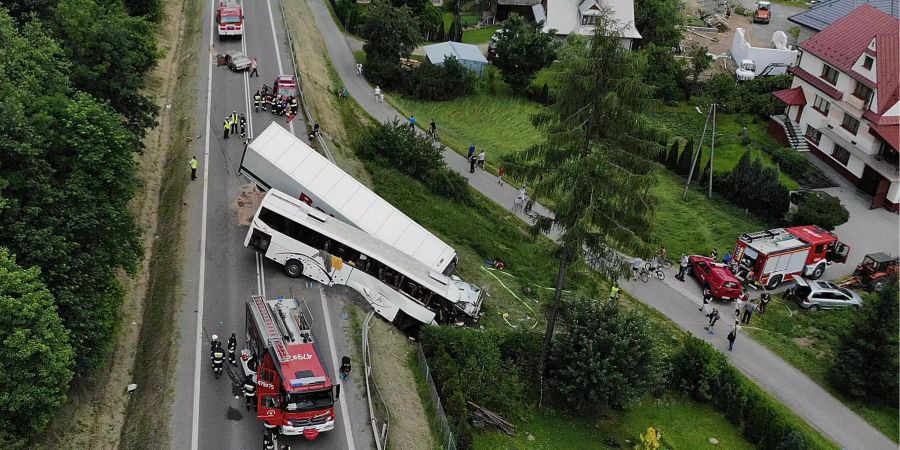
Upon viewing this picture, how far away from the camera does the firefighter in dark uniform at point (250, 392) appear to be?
30062mm

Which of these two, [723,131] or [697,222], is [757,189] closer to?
[697,222]

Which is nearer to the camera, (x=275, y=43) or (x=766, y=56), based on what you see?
(x=275, y=43)

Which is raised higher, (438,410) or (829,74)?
(829,74)

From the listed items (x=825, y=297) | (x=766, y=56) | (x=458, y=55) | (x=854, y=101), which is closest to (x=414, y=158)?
(x=458, y=55)

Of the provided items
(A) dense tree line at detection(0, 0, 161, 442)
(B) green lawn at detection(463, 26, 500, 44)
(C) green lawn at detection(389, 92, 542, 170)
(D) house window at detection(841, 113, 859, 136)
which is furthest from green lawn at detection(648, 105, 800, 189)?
(A) dense tree line at detection(0, 0, 161, 442)

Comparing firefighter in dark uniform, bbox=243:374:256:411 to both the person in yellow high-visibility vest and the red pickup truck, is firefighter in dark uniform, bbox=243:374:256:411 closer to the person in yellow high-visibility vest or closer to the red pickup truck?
the person in yellow high-visibility vest

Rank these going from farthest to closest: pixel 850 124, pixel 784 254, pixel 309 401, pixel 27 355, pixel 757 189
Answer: pixel 850 124 < pixel 757 189 < pixel 784 254 < pixel 309 401 < pixel 27 355

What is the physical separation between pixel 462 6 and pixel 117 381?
6671 cm

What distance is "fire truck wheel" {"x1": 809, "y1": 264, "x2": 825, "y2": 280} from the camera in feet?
166

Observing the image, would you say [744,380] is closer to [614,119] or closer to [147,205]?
[614,119]

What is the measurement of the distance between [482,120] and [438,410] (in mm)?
39393

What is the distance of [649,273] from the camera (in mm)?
48688

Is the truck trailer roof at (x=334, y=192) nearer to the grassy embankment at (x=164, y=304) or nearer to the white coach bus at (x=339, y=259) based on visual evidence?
the white coach bus at (x=339, y=259)

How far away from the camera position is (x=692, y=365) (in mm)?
39250
